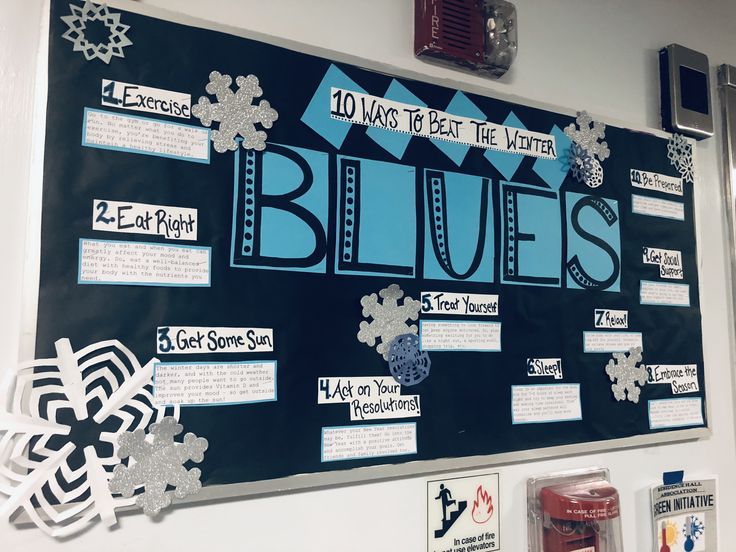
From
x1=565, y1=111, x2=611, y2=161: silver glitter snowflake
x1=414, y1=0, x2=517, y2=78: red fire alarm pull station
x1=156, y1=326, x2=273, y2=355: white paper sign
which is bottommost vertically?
x1=156, y1=326, x2=273, y2=355: white paper sign

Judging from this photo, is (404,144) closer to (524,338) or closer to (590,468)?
(524,338)

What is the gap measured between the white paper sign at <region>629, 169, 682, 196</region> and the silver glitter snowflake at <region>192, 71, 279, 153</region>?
80cm

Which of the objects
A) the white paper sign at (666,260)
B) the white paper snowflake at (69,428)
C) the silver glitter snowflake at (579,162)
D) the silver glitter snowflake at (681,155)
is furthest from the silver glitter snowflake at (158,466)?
the silver glitter snowflake at (681,155)

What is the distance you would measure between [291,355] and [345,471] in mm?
197

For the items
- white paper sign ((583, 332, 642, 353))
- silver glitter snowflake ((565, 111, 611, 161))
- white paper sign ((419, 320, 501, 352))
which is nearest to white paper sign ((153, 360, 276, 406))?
white paper sign ((419, 320, 501, 352))

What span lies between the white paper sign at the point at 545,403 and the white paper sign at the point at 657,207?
415 millimetres

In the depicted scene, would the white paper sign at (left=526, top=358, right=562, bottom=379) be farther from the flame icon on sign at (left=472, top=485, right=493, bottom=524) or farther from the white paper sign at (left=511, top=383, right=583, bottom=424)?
the flame icon on sign at (left=472, top=485, right=493, bottom=524)

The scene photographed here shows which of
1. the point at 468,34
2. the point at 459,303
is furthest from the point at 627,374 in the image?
the point at 468,34

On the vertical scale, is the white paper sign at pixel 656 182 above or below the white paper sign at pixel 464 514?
above

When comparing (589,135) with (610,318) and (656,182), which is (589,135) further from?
(610,318)

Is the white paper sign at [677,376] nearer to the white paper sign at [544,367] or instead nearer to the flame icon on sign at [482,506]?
the white paper sign at [544,367]

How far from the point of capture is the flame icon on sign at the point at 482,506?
3.33 ft

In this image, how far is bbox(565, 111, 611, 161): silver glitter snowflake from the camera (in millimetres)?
1186

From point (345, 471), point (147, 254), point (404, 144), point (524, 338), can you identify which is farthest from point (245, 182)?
point (524, 338)
